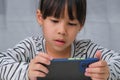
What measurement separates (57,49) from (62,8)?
11cm

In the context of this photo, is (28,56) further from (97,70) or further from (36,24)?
(36,24)

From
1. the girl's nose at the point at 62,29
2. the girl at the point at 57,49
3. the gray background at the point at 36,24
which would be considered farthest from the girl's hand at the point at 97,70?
the gray background at the point at 36,24

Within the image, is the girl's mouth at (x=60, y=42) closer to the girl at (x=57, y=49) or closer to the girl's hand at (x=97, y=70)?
the girl at (x=57, y=49)

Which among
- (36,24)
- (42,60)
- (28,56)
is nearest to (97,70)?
(42,60)

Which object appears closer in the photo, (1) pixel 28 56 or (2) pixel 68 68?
(2) pixel 68 68

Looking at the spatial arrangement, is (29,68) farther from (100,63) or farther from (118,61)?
(118,61)

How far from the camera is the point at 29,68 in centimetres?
66

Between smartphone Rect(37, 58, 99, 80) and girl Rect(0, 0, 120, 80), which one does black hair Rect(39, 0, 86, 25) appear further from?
smartphone Rect(37, 58, 99, 80)

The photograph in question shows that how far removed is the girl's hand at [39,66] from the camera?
63cm

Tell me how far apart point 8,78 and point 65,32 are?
0.18 metres

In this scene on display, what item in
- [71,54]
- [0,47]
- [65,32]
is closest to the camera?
[65,32]

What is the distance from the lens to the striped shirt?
710 mm

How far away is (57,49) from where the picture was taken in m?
0.82

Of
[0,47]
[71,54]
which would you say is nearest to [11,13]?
Result: [0,47]
